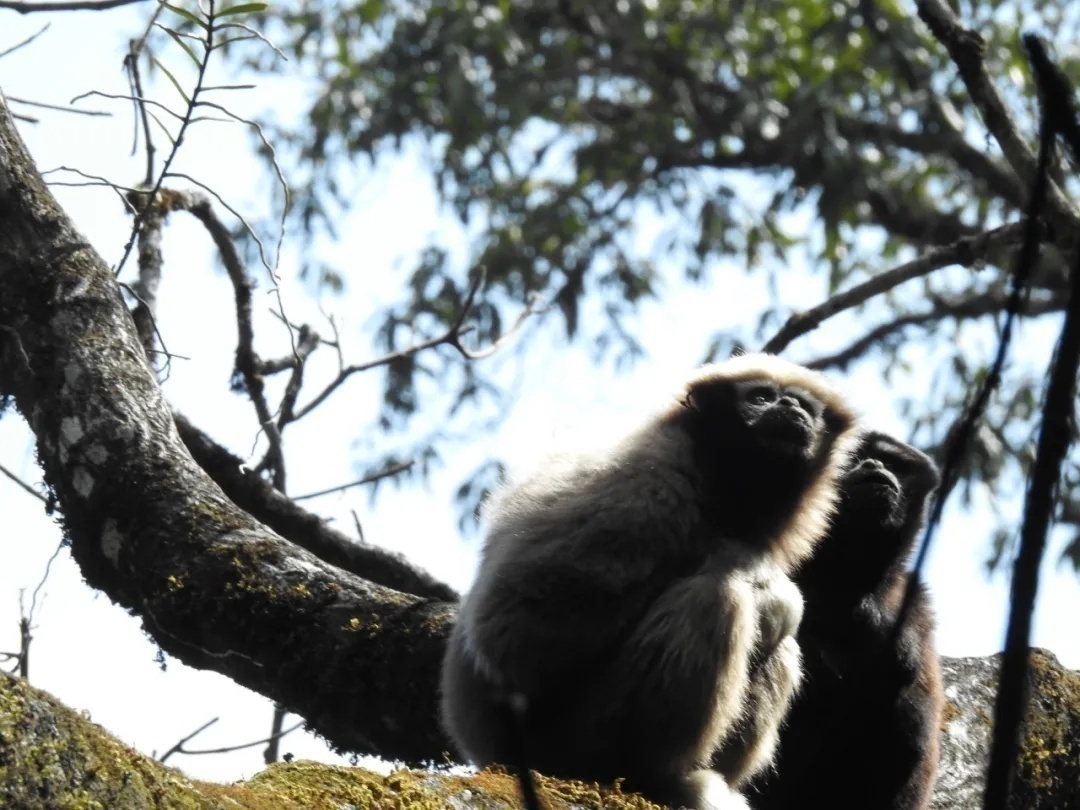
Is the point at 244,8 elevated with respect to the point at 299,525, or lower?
elevated

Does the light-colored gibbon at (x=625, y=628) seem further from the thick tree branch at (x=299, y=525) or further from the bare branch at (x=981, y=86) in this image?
the bare branch at (x=981, y=86)

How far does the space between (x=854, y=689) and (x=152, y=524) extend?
2.79m

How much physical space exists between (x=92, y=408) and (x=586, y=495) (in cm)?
183

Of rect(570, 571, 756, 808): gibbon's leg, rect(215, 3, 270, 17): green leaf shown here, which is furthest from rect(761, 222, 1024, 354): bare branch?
rect(215, 3, 270, 17): green leaf

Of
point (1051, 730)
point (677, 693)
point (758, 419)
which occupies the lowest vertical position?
point (677, 693)

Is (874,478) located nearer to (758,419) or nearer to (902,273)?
(758,419)

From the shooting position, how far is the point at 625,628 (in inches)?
172

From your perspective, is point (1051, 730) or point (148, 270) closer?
point (1051, 730)

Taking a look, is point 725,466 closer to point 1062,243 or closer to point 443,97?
point 1062,243

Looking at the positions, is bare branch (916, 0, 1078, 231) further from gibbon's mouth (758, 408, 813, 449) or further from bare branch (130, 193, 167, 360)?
bare branch (130, 193, 167, 360)

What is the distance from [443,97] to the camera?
15.5 metres

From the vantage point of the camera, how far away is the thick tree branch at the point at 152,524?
4.51m

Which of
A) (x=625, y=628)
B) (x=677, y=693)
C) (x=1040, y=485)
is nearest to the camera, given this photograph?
(x=1040, y=485)

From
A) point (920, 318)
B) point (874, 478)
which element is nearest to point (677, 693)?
point (874, 478)
